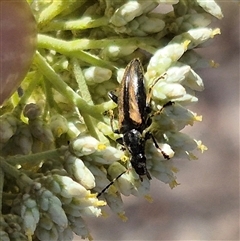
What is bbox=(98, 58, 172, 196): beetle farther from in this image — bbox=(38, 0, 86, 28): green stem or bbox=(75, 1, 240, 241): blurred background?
bbox=(75, 1, 240, 241): blurred background

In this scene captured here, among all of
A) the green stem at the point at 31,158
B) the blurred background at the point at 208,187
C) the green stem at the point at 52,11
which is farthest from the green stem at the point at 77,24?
the blurred background at the point at 208,187

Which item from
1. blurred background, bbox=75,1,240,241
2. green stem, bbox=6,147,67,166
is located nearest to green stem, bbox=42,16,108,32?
green stem, bbox=6,147,67,166

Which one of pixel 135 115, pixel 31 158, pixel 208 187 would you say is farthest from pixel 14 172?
pixel 208 187

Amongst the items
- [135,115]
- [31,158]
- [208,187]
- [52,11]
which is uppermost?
[52,11]

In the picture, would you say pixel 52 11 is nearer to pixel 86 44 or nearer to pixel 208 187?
pixel 86 44

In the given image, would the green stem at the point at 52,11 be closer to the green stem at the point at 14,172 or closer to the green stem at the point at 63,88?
the green stem at the point at 63,88

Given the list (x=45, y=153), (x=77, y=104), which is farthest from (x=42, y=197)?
(x=77, y=104)

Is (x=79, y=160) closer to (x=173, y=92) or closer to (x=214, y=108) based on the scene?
(x=173, y=92)
